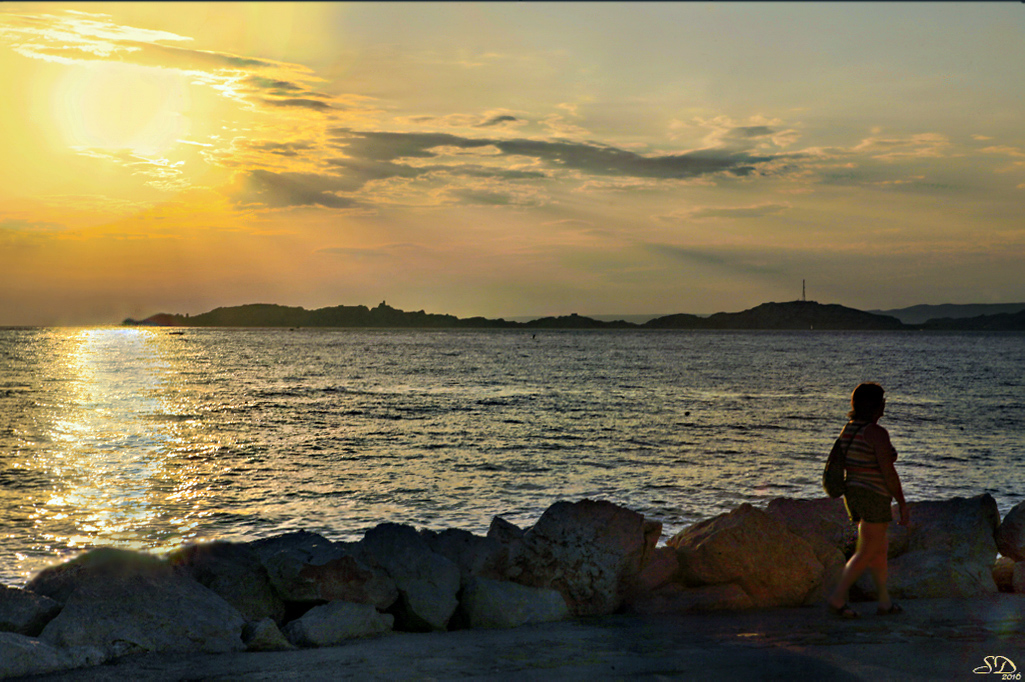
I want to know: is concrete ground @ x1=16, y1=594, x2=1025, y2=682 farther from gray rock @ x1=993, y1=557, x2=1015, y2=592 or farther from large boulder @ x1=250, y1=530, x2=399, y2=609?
gray rock @ x1=993, y1=557, x2=1015, y2=592

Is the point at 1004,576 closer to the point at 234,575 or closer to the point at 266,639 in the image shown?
the point at 266,639

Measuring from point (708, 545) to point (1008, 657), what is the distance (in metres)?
2.88

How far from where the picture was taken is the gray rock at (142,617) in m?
5.76

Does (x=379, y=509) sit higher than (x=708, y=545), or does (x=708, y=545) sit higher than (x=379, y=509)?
(x=708, y=545)

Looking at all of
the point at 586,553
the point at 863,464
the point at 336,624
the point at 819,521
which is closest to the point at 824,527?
the point at 819,521

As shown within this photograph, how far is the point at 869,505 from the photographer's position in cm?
623

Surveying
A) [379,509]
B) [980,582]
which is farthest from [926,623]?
[379,509]

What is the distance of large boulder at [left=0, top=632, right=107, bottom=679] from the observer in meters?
5.03

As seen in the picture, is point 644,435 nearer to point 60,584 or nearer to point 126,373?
point 60,584

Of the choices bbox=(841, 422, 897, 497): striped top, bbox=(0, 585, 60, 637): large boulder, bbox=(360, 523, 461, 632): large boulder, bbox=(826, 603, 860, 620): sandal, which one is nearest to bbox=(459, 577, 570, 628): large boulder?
bbox=(360, 523, 461, 632): large boulder

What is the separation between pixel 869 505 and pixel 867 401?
918 millimetres

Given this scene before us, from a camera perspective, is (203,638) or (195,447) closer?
(203,638)

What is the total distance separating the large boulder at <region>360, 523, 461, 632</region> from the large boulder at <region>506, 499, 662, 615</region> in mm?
851

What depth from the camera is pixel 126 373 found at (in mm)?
64938
